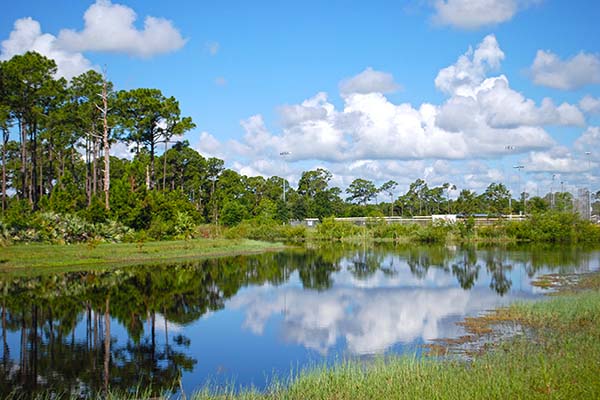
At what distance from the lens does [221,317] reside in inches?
746

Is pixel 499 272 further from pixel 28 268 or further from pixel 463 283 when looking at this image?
pixel 28 268

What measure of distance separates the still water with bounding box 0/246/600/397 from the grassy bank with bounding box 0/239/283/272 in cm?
202

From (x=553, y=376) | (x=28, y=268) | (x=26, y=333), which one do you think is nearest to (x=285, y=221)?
(x=28, y=268)

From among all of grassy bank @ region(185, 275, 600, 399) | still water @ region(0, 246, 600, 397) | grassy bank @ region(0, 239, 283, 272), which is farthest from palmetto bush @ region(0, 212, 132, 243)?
grassy bank @ region(185, 275, 600, 399)

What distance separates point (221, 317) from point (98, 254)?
15.5 metres

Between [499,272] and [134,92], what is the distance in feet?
116

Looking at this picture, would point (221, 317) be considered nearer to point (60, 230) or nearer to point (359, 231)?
point (60, 230)

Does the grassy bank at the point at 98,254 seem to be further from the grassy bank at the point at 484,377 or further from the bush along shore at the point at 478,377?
the grassy bank at the point at 484,377

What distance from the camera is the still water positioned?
40.1 ft

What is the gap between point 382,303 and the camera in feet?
69.1

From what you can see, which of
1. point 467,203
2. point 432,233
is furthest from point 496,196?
point 432,233

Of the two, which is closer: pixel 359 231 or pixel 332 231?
pixel 332 231

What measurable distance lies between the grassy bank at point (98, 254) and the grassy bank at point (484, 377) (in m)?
21.3

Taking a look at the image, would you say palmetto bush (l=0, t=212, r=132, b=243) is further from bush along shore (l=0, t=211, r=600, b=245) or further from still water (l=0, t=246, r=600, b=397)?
still water (l=0, t=246, r=600, b=397)
